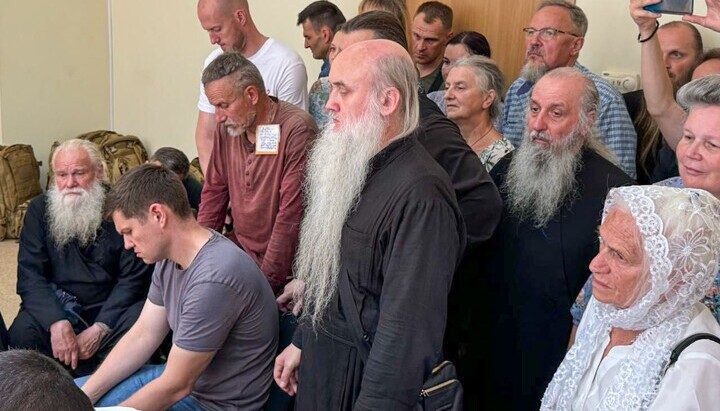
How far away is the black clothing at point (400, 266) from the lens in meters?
1.81

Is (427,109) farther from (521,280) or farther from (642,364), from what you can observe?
(642,364)

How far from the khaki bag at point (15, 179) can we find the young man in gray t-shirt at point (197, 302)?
4.42 meters

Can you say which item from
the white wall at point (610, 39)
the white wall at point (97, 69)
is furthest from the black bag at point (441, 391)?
the white wall at point (97, 69)

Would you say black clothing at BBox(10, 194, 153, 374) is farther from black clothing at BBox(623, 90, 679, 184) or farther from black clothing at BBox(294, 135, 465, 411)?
black clothing at BBox(623, 90, 679, 184)

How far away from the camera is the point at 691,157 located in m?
2.03

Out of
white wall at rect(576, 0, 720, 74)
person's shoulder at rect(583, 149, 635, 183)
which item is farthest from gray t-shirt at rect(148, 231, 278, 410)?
white wall at rect(576, 0, 720, 74)

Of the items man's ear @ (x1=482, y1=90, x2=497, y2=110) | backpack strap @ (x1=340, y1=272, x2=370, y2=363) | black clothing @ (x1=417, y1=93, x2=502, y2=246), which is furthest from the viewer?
man's ear @ (x1=482, y1=90, x2=497, y2=110)

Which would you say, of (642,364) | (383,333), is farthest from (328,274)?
(642,364)

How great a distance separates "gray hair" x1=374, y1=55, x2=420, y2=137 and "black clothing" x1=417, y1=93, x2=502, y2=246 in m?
0.27

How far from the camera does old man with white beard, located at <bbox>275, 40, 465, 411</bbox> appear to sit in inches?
71.5

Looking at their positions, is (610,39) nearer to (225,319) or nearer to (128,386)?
(225,319)

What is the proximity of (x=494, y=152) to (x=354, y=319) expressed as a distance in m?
1.24

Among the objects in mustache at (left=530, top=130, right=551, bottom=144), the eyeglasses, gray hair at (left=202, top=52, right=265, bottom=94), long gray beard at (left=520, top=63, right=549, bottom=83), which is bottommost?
mustache at (left=530, top=130, right=551, bottom=144)

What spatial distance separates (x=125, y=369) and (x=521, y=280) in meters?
1.45
